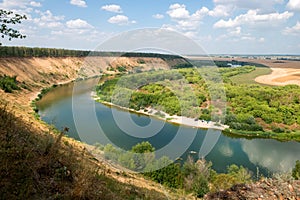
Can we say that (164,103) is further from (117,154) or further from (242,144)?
(117,154)

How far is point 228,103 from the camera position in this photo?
3931cm

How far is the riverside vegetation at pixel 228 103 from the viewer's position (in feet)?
98.6

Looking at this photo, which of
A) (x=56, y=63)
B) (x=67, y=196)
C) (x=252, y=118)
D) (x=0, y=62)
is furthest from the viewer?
(x=56, y=63)

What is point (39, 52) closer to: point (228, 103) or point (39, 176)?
Answer: point (228, 103)

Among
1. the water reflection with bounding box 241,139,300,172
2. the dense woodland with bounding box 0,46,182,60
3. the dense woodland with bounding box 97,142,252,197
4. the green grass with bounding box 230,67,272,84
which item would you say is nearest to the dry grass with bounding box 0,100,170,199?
the dense woodland with bounding box 97,142,252,197

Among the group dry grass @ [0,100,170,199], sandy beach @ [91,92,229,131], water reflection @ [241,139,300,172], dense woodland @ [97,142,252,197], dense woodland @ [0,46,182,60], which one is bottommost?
water reflection @ [241,139,300,172]

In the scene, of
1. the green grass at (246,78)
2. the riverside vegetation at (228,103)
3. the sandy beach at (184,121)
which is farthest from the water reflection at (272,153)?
the green grass at (246,78)

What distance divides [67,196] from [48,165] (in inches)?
28.4

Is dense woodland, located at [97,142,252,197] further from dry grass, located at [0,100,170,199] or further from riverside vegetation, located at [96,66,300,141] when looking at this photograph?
riverside vegetation, located at [96,66,300,141]

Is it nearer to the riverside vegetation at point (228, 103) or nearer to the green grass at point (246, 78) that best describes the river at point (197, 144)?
the riverside vegetation at point (228, 103)

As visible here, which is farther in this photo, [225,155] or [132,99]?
[132,99]

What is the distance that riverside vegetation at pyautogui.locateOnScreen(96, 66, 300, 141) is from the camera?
30.0 meters

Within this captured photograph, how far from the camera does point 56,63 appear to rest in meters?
61.4

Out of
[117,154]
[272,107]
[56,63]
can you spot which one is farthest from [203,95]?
[56,63]
